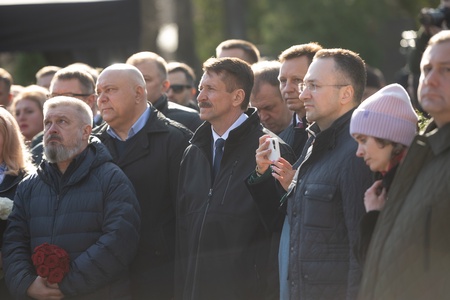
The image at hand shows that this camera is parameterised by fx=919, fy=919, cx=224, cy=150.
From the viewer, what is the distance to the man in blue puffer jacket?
580 cm

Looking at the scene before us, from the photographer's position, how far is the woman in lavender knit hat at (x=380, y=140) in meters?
4.26

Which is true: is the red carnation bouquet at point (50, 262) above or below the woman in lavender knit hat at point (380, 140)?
below

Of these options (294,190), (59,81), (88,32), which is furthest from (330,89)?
(88,32)

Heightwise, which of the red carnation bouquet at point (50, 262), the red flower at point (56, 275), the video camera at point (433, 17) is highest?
the video camera at point (433, 17)

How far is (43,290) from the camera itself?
582 centimetres

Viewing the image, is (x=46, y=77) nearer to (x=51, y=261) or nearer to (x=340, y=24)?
(x=51, y=261)

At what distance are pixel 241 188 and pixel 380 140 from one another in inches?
60.4

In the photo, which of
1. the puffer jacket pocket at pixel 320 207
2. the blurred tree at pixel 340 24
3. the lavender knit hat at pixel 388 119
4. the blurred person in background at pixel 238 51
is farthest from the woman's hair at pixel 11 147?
the blurred tree at pixel 340 24

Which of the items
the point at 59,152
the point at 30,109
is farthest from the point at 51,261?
the point at 30,109

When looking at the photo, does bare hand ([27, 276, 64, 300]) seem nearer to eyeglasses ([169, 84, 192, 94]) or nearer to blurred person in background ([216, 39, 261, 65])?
blurred person in background ([216, 39, 261, 65])

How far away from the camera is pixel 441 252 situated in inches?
149

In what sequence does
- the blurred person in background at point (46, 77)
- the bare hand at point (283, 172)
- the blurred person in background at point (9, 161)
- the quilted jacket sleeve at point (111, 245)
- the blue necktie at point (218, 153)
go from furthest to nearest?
the blurred person in background at point (46, 77) < the blurred person in background at point (9, 161) < the blue necktie at point (218, 153) < the quilted jacket sleeve at point (111, 245) < the bare hand at point (283, 172)

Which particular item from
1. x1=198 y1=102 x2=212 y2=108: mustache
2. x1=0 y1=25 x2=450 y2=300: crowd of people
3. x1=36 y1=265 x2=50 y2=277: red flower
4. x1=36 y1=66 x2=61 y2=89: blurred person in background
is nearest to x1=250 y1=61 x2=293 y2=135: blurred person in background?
x1=0 y1=25 x2=450 y2=300: crowd of people

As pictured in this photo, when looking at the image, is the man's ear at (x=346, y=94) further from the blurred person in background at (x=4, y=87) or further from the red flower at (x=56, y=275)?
the blurred person in background at (x=4, y=87)
